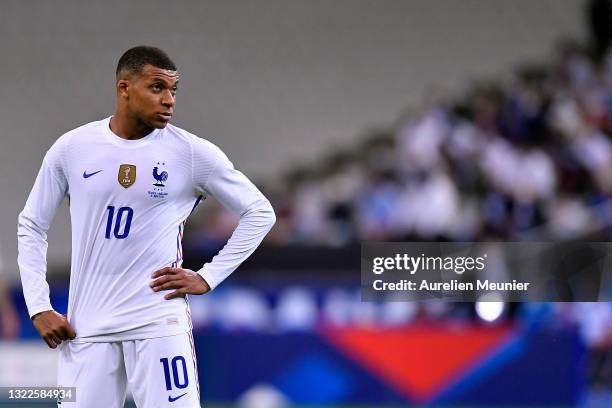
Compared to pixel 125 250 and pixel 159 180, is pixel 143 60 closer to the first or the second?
pixel 159 180

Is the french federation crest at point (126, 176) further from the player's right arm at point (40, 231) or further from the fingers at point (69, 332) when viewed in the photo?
the fingers at point (69, 332)

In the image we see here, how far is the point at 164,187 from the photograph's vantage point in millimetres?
4277

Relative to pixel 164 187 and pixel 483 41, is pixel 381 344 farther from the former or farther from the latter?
pixel 483 41

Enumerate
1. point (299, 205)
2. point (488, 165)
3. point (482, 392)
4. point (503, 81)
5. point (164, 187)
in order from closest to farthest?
point (164, 187) < point (482, 392) < point (488, 165) < point (299, 205) < point (503, 81)

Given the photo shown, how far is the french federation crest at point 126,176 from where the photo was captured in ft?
13.9

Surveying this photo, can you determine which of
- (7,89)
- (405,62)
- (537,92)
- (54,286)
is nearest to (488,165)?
(537,92)

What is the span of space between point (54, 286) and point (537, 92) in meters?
5.47

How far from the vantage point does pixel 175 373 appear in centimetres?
420

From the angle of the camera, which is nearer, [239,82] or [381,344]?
[381,344]

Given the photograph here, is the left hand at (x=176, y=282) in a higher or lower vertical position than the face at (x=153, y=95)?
lower

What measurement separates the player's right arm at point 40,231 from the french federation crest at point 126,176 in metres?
0.23

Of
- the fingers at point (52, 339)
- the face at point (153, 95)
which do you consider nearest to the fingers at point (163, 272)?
the fingers at point (52, 339)

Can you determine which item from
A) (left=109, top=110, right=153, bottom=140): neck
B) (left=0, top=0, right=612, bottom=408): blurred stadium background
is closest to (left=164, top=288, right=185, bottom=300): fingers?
(left=109, top=110, right=153, bottom=140): neck

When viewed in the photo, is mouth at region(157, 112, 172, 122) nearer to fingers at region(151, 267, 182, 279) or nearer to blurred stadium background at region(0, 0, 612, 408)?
fingers at region(151, 267, 182, 279)
